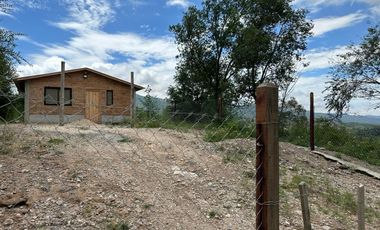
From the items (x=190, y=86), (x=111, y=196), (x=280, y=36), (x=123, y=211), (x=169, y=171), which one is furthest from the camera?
(x=190, y=86)

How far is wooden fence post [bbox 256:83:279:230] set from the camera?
1.81m

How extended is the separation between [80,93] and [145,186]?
45.9ft

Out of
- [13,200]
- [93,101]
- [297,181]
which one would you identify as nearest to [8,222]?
[13,200]

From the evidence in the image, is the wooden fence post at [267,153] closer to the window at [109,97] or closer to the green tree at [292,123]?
the green tree at [292,123]

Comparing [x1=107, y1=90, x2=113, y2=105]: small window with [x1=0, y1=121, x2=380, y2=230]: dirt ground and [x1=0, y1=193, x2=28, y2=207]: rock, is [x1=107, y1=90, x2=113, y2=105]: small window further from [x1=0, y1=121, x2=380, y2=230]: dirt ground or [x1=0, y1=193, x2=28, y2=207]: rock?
[x1=0, y1=193, x2=28, y2=207]: rock

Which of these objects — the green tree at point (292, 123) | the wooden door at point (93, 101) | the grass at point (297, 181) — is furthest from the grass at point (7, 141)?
the wooden door at point (93, 101)

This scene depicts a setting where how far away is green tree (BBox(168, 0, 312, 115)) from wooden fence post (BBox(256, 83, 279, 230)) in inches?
617

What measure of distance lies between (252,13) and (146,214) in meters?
16.6

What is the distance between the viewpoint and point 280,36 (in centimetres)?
1852

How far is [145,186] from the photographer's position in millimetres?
4801

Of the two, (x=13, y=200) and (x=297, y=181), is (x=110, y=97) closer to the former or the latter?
(x=297, y=181)

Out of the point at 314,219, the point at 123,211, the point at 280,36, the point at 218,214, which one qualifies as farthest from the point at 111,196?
the point at 280,36

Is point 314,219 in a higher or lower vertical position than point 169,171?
lower

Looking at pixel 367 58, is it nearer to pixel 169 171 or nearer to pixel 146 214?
pixel 169 171
